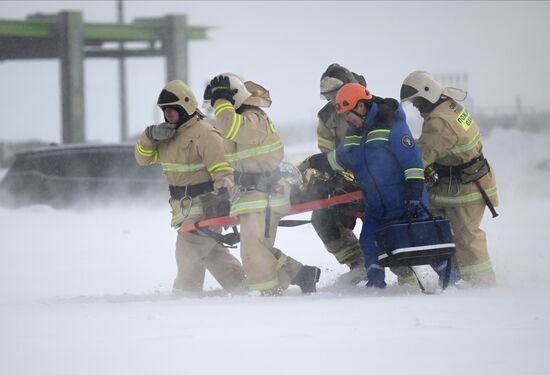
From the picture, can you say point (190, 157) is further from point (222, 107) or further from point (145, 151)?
point (222, 107)

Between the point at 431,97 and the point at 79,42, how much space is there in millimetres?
17967

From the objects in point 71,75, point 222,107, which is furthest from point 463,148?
point 71,75

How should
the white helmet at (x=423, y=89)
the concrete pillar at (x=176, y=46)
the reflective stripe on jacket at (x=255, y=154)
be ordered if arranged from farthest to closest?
the concrete pillar at (x=176, y=46)
the white helmet at (x=423, y=89)
the reflective stripe on jacket at (x=255, y=154)

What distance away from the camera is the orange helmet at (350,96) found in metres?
7.25

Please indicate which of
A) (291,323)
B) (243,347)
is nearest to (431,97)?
(291,323)

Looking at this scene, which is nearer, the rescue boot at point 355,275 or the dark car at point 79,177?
the rescue boot at point 355,275

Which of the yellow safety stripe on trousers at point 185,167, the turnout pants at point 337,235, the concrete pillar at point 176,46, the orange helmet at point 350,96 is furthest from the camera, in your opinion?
the concrete pillar at point 176,46

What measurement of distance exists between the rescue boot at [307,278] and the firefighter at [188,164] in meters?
0.56

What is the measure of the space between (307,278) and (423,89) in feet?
5.76

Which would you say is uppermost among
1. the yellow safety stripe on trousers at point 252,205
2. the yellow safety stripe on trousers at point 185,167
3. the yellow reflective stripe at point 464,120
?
the yellow reflective stripe at point 464,120

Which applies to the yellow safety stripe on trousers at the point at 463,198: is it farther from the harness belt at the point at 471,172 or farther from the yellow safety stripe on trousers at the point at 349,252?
the yellow safety stripe on trousers at the point at 349,252

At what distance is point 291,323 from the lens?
220 inches

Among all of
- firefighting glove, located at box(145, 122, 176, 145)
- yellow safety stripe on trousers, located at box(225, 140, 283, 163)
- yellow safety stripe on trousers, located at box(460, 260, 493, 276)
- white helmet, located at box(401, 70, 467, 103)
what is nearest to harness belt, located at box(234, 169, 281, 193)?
yellow safety stripe on trousers, located at box(225, 140, 283, 163)

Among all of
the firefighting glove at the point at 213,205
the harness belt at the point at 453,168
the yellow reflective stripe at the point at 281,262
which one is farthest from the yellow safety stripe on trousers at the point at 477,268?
the firefighting glove at the point at 213,205
